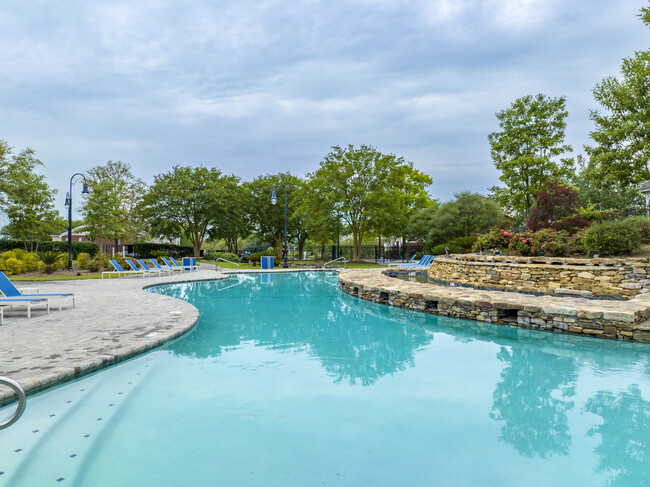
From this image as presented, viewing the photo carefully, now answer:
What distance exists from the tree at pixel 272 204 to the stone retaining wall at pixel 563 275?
2338 cm

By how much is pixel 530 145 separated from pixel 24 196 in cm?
3113

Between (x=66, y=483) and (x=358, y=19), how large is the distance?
17.0 meters

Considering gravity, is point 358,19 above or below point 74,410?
above

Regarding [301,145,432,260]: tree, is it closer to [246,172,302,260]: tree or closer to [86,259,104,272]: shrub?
[246,172,302,260]: tree

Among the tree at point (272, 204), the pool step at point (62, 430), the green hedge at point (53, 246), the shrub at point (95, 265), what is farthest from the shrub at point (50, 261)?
the tree at point (272, 204)

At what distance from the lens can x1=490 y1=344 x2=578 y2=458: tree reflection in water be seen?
2982 millimetres

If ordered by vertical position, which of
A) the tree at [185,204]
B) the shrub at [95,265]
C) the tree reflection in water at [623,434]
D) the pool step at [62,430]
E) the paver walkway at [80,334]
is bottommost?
the tree reflection in water at [623,434]

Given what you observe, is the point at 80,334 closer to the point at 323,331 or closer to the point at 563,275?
the point at 323,331

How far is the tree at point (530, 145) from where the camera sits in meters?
20.7

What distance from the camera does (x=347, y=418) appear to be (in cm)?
335

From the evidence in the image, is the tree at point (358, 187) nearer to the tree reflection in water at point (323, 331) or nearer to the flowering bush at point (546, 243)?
the flowering bush at point (546, 243)

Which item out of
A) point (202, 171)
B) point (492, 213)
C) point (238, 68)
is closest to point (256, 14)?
point (238, 68)

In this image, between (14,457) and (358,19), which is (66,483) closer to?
(14,457)

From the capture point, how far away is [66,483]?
2.33 metres
